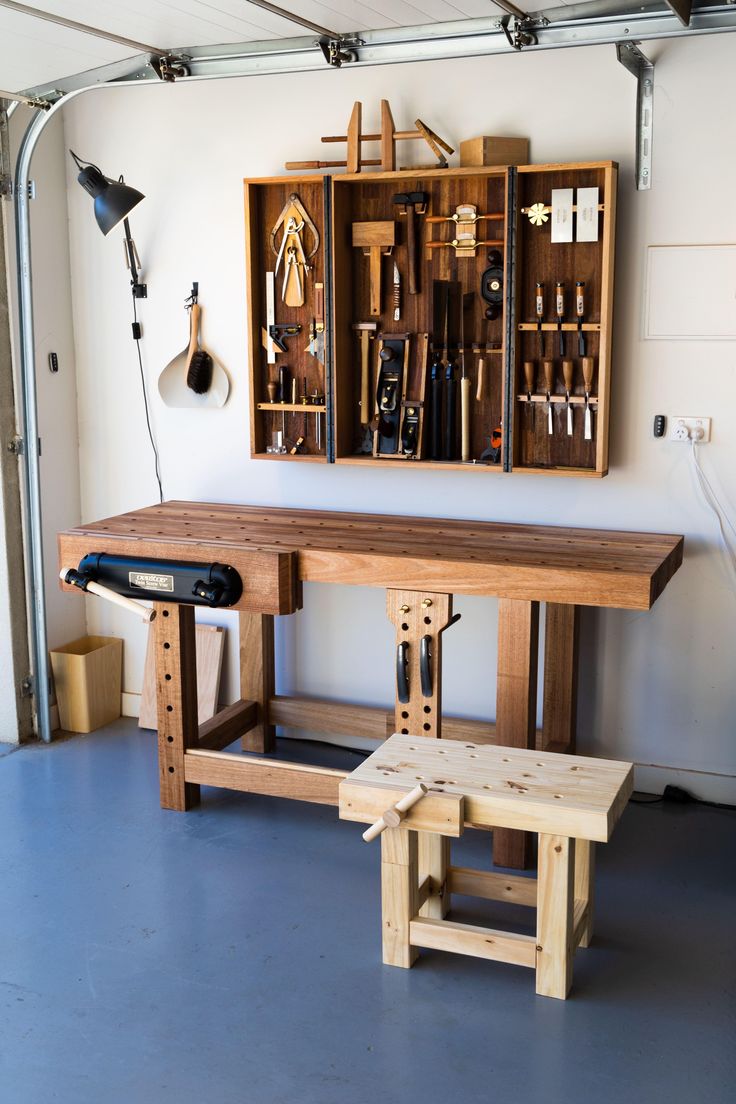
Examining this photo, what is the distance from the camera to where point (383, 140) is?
13.6 ft

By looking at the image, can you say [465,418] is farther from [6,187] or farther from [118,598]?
[6,187]

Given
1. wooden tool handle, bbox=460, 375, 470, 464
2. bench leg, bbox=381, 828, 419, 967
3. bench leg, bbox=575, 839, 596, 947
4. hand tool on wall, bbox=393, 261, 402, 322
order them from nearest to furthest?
bench leg, bbox=381, 828, 419, 967 < bench leg, bbox=575, 839, 596, 947 < wooden tool handle, bbox=460, 375, 470, 464 < hand tool on wall, bbox=393, 261, 402, 322

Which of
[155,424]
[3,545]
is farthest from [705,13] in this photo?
[3,545]

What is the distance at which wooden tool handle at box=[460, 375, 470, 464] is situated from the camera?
420 centimetres

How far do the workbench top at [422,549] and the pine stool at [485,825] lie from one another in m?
0.54

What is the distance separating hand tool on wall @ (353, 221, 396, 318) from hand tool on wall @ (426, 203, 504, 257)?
0.20 meters

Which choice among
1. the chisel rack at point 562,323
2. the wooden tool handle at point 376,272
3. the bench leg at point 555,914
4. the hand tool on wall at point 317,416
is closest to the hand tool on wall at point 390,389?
the wooden tool handle at point 376,272

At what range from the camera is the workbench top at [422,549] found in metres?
3.49

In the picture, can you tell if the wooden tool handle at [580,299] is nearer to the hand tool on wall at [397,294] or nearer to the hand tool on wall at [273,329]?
the hand tool on wall at [397,294]

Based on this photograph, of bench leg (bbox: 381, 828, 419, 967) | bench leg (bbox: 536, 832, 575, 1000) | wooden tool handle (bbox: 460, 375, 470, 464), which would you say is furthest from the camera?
wooden tool handle (bbox: 460, 375, 470, 464)

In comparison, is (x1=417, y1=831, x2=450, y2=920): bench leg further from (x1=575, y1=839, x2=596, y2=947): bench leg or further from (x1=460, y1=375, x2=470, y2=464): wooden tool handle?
(x1=460, y1=375, x2=470, y2=464): wooden tool handle

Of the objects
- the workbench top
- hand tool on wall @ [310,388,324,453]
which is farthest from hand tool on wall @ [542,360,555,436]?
hand tool on wall @ [310,388,324,453]

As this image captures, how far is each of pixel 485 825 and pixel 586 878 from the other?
1.31 ft

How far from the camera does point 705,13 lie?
3637 millimetres
